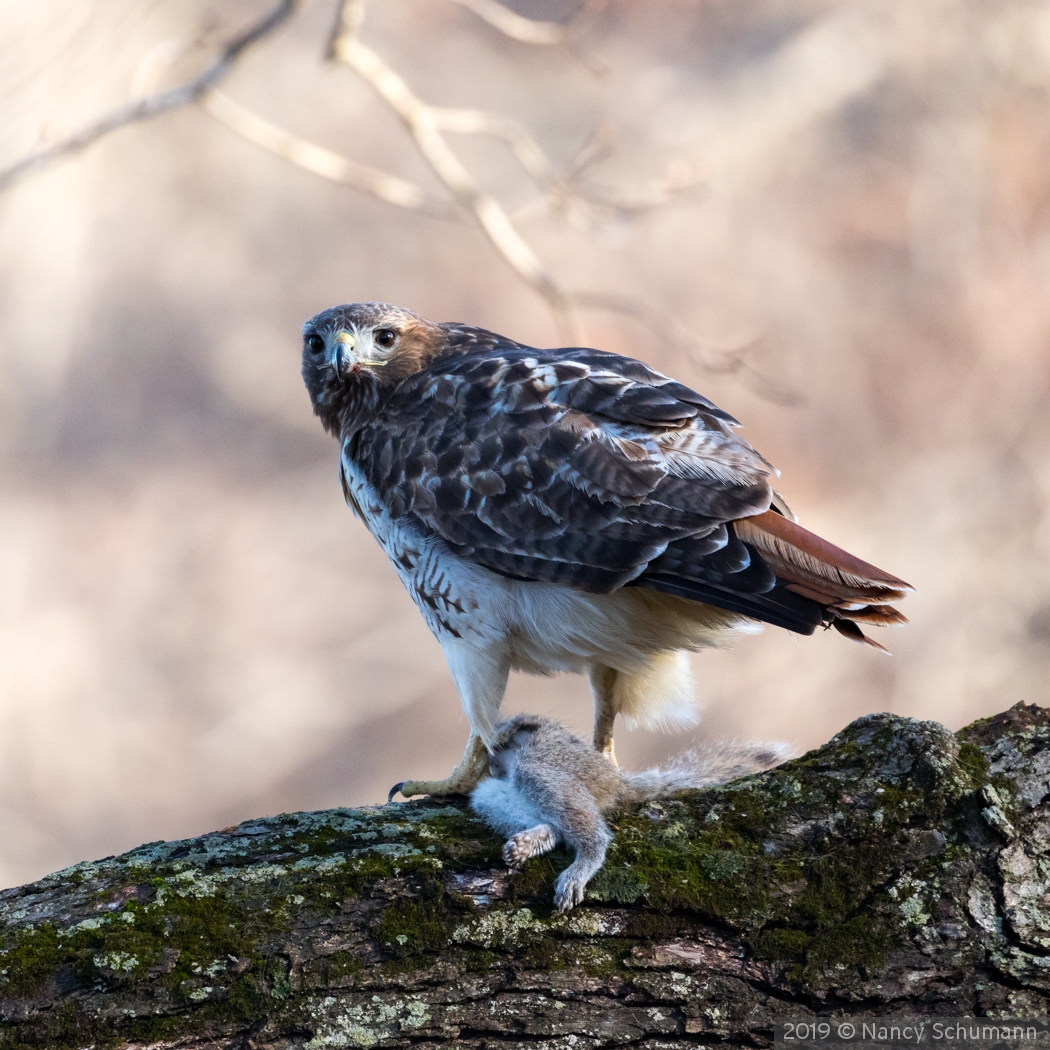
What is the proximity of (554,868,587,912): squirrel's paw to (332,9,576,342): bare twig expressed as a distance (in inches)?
158

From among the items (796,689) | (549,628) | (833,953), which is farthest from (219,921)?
(796,689)

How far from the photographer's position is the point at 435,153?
18.9ft

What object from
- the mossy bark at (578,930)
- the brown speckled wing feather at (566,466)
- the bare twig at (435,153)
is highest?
the bare twig at (435,153)

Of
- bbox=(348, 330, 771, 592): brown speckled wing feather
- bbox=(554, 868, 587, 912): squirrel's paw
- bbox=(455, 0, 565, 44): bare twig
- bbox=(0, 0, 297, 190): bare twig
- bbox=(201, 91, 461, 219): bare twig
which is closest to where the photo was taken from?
bbox=(554, 868, 587, 912): squirrel's paw

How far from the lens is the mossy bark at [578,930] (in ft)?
6.99

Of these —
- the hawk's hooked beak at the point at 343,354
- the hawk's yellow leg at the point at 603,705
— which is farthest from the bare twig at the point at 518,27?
the hawk's yellow leg at the point at 603,705

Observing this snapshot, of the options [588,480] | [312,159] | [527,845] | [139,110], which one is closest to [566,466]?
[588,480]

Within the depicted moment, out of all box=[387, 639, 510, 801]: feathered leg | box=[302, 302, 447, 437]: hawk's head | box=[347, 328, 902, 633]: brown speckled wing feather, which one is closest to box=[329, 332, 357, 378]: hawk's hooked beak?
box=[302, 302, 447, 437]: hawk's head

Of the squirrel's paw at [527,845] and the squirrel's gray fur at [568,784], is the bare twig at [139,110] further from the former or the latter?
the squirrel's paw at [527,845]

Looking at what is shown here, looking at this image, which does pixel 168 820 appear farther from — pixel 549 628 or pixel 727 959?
pixel 727 959

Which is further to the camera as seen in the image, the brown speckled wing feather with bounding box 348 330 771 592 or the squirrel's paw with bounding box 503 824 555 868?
the brown speckled wing feather with bounding box 348 330 771 592

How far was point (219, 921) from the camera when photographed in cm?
223

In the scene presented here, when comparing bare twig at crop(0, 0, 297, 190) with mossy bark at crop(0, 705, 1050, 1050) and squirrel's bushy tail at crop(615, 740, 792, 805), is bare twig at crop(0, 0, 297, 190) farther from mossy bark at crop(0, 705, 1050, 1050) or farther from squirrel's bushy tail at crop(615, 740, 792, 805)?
mossy bark at crop(0, 705, 1050, 1050)

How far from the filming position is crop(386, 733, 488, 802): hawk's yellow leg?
348 cm
